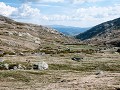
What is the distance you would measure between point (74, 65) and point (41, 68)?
14.1 meters

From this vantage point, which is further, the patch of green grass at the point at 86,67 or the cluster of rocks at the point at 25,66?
the patch of green grass at the point at 86,67

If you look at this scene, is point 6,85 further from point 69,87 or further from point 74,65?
point 74,65

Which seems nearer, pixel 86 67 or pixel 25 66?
pixel 25 66

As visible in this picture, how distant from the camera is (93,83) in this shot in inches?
2119

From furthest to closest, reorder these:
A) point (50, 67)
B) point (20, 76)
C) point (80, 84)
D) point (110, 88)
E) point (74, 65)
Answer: point (74, 65) < point (50, 67) < point (20, 76) < point (80, 84) < point (110, 88)

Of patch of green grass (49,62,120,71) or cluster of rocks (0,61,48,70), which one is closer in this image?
cluster of rocks (0,61,48,70)

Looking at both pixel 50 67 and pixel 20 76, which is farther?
pixel 50 67

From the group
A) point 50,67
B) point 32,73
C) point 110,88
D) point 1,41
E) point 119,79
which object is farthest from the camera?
point 1,41

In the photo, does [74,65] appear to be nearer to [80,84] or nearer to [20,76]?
[20,76]

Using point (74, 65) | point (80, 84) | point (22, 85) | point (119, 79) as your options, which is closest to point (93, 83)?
point (80, 84)

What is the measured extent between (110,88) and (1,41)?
423ft

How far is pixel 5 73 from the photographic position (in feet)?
207

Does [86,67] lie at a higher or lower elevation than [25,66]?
lower

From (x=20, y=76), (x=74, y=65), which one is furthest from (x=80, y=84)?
(x=74, y=65)
